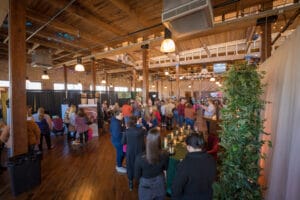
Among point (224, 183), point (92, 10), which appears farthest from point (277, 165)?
point (92, 10)

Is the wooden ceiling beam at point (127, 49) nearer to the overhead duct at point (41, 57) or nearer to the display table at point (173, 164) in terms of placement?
the overhead duct at point (41, 57)

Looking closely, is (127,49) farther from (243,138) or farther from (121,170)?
(243,138)

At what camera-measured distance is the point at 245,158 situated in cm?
167

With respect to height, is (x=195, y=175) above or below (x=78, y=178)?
above

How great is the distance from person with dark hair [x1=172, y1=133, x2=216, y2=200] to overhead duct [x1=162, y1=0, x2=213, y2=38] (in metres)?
1.78

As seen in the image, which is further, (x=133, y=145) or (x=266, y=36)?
(x=266, y=36)

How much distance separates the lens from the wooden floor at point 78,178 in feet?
8.84

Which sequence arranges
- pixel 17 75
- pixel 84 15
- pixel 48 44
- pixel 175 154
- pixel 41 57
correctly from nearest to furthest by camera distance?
1. pixel 175 154
2. pixel 17 75
3. pixel 84 15
4. pixel 48 44
5. pixel 41 57

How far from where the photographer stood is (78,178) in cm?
324

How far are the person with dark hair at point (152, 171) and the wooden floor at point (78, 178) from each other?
990mm

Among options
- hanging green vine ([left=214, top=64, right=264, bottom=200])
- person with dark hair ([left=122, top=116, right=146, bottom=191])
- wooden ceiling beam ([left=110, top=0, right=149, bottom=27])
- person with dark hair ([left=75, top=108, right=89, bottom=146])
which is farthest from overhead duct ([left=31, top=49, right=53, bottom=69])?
hanging green vine ([left=214, top=64, right=264, bottom=200])

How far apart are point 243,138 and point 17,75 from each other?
395 cm

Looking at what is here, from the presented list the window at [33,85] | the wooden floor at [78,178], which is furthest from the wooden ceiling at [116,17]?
the window at [33,85]

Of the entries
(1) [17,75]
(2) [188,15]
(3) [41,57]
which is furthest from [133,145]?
(3) [41,57]
